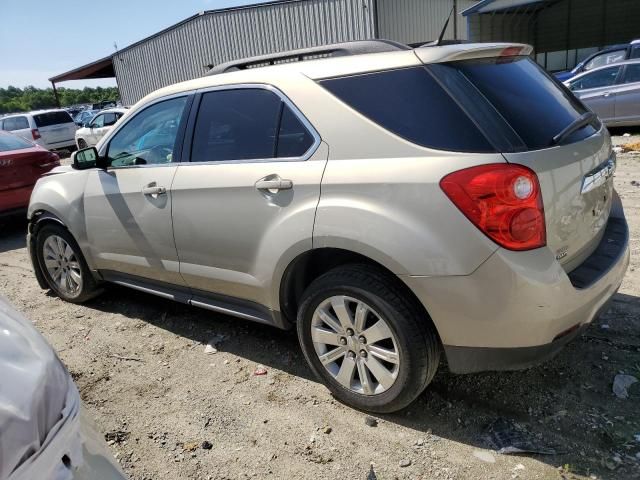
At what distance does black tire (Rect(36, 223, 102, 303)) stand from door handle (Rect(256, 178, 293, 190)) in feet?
7.25

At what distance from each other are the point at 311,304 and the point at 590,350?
1733 millimetres

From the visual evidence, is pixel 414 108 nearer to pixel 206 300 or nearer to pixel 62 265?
pixel 206 300

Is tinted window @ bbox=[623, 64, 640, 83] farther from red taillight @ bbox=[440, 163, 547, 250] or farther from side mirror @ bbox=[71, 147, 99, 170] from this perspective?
side mirror @ bbox=[71, 147, 99, 170]

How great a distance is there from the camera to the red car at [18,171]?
7348 mm

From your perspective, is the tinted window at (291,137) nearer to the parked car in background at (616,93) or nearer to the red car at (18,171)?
the red car at (18,171)

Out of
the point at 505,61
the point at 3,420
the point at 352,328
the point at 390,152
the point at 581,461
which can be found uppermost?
the point at 505,61

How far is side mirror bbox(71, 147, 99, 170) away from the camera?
3855mm

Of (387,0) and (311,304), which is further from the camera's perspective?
(387,0)

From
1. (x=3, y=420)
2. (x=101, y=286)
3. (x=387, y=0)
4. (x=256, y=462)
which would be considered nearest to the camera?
(x=3, y=420)

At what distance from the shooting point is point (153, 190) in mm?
3416

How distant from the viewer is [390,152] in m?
2.42

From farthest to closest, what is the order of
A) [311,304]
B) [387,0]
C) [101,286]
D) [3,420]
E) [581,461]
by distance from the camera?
[387,0]
[101,286]
[311,304]
[581,461]
[3,420]

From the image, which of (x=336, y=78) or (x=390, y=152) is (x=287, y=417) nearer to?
(x=390, y=152)

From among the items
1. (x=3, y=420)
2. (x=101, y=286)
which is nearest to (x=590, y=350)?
(x=3, y=420)
